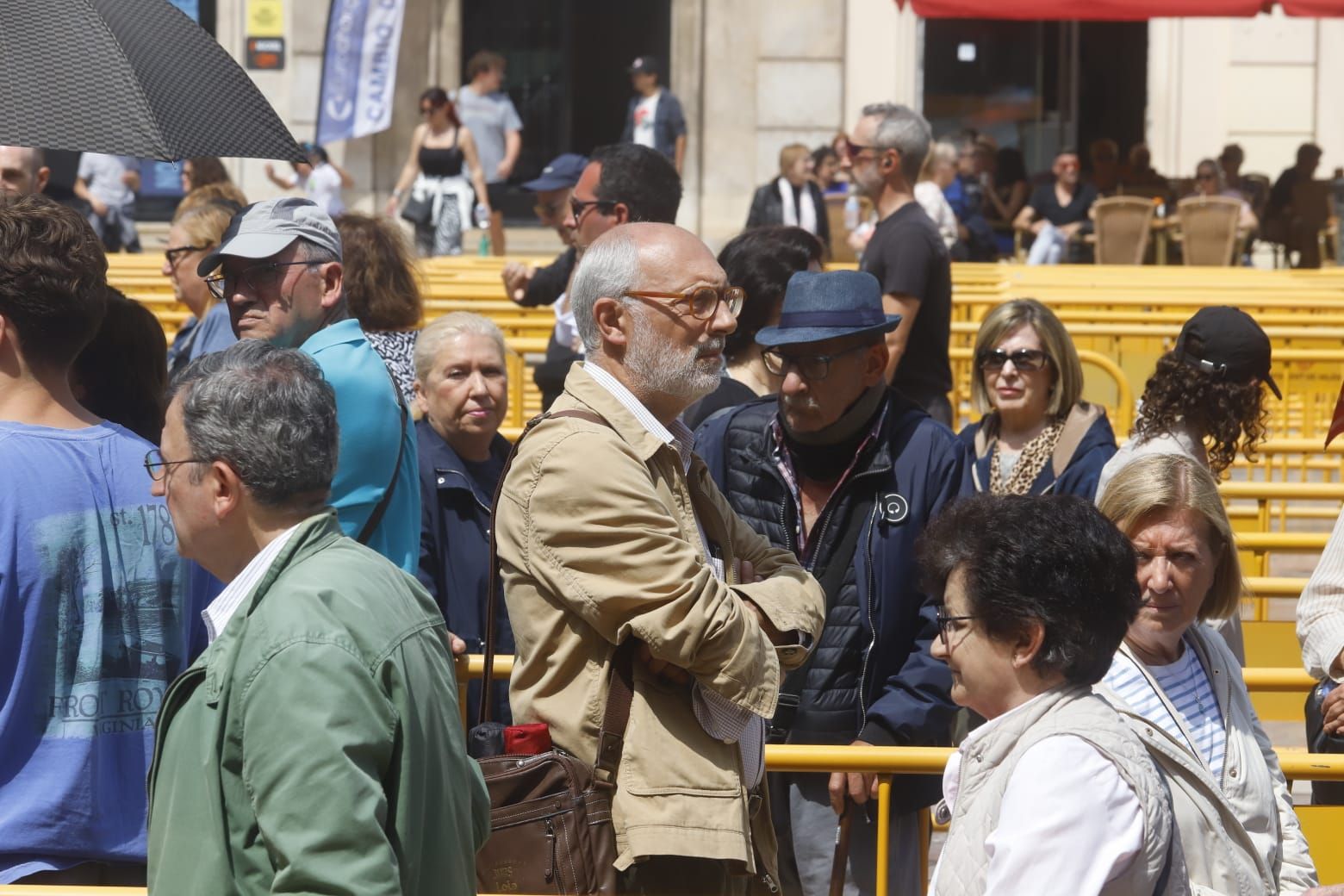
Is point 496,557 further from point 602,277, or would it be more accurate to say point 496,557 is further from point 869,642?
point 869,642

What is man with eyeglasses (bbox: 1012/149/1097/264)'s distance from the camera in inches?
789

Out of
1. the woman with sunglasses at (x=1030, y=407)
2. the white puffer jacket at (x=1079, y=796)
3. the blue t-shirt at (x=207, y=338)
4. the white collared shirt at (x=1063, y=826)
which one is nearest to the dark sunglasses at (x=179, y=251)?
the blue t-shirt at (x=207, y=338)

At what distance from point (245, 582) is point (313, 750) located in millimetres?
413

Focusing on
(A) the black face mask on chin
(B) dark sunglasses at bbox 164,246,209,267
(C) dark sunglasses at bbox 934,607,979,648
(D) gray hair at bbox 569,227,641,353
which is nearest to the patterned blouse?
(B) dark sunglasses at bbox 164,246,209,267

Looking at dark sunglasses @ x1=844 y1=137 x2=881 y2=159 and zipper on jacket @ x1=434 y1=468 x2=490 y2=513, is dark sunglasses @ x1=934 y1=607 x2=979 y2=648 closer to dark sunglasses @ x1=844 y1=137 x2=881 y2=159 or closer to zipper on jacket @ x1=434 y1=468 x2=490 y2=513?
zipper on jacket @ x1=434 y1=468 x2=490 y2=513

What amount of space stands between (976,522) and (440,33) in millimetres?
21936

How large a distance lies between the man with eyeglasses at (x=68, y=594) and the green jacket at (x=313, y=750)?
2.56 feet

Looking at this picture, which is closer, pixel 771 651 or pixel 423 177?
pixel 771 651

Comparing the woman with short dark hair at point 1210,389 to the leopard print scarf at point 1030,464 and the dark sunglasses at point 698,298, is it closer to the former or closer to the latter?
the leopard print scarf at point 1030,464

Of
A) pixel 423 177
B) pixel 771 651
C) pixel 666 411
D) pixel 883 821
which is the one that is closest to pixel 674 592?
pixel 771 651

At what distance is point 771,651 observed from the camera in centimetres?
344

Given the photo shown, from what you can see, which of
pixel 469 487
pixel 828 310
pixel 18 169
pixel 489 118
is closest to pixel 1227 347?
pixel 828 310

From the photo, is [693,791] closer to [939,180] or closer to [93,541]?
[93,541]

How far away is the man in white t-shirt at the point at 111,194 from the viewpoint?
18.7 meters
